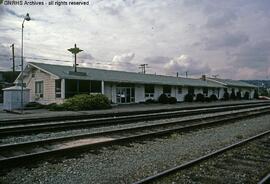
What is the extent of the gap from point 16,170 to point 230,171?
450 centimetres

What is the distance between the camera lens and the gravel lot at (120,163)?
6.14 metres

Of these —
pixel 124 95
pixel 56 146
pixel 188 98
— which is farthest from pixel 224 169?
pixel 188 98

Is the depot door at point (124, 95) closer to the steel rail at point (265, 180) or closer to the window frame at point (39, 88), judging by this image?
the window frame at point (39, 88)

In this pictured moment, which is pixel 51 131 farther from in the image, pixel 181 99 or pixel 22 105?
pixel 181 99

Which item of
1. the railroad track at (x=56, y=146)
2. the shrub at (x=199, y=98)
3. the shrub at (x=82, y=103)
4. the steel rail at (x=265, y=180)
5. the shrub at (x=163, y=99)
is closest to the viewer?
the steel rail at (x=265, y=180)

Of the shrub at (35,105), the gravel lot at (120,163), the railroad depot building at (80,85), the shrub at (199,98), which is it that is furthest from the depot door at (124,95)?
the gravel lot at (120,163)

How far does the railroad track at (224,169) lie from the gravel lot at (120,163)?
440 millimetres

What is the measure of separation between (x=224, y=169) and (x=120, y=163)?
234cm

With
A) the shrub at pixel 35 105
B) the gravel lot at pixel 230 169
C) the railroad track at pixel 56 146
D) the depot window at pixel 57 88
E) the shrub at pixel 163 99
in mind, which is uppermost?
the depot window at pixel 57 88

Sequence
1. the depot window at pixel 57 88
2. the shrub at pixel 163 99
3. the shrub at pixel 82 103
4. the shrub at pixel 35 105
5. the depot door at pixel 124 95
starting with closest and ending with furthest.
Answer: the shrub at pixel 82 103, the shrub at pixel 35 105, the depot window at pixel 57 88, the depot door at pixel 124 95, the shrub at pixel 163 99

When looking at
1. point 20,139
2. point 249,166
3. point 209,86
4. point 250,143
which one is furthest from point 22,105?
point 209,86

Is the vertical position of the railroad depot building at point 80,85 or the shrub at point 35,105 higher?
the railroad depot building at point 80,85

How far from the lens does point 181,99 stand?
154ft

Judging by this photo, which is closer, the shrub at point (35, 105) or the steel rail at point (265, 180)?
the steel rail at point (265, 180)
